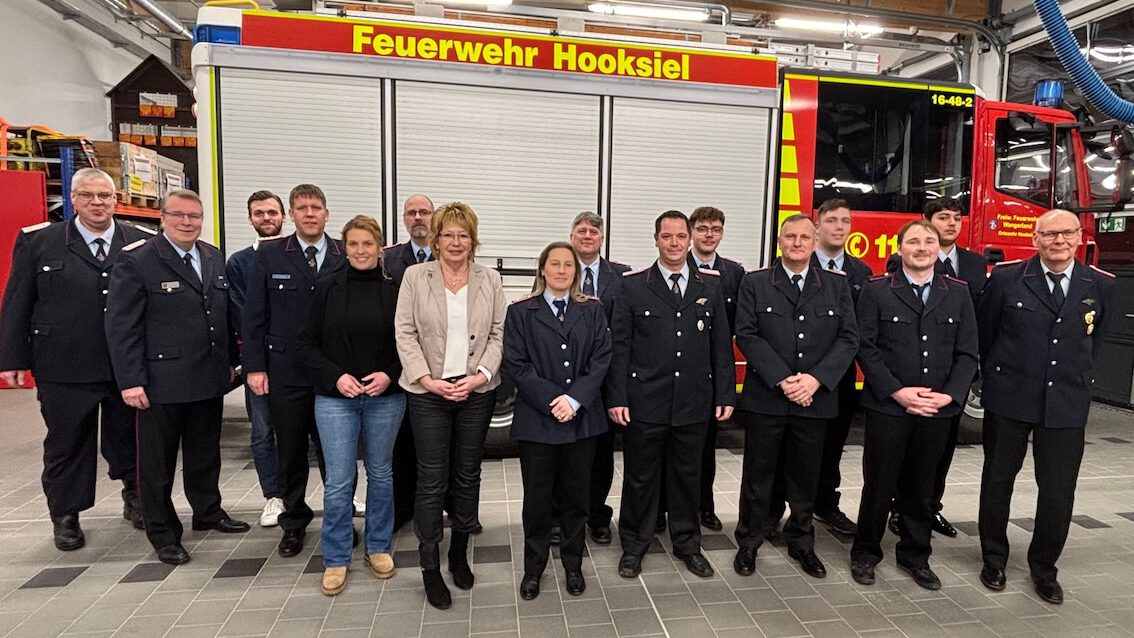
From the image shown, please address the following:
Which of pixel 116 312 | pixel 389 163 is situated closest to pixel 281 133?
pixel 389 163

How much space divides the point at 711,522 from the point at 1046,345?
1.91 metres

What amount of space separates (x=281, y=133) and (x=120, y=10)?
1062 centimetres

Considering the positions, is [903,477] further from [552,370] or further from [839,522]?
[552,370]

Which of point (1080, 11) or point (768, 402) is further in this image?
point (1080, 11)

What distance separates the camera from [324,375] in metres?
2.78

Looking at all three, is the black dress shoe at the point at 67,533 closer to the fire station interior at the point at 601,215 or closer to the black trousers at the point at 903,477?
the fire station interior at the point at 601,215

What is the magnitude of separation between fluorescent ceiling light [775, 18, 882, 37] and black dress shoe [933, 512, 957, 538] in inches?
269

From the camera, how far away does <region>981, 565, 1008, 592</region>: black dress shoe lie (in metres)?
3.06

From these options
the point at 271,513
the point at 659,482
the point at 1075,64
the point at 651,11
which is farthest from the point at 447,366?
the point at 651,11

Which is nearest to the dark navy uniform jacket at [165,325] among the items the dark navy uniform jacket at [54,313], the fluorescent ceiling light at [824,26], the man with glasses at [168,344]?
the man with glasses at [168,344]

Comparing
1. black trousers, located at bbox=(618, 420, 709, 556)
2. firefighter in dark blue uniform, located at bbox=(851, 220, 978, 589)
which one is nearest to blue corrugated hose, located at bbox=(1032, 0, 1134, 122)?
firefighter in dark blue uniform, located at bbox=(851, 220, 978, 589)

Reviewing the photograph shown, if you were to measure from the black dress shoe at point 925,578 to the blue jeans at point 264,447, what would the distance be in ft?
11.3

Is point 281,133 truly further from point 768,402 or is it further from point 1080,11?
point 1080,11

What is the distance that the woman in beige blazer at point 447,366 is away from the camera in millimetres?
2744
